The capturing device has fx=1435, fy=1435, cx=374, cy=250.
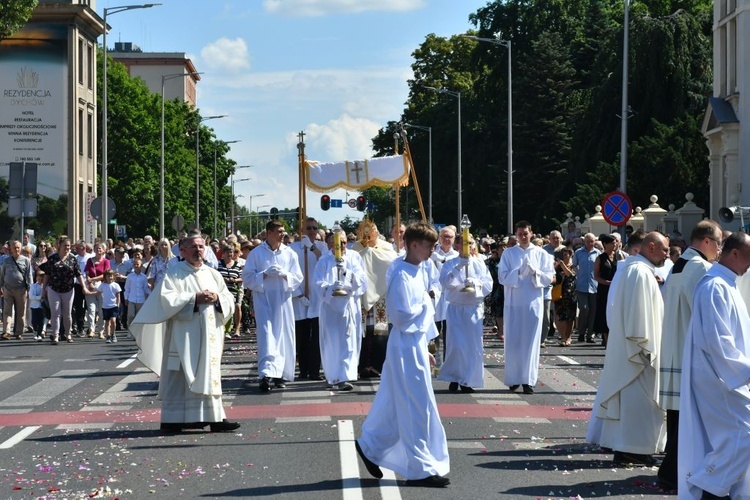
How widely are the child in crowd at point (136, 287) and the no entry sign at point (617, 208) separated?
1051cm

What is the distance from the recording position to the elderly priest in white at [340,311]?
56.3 ft

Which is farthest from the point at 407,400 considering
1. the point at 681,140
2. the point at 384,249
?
the point at 681,140

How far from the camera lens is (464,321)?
17.1 m

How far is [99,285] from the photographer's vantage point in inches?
1058

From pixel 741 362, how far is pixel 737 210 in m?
27.0

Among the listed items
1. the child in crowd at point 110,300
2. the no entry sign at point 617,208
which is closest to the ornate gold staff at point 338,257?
the child in crowd at point 110,300

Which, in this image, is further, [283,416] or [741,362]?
[283,416]

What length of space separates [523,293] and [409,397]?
757 cm

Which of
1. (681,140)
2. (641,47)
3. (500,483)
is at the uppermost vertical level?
(641,47)

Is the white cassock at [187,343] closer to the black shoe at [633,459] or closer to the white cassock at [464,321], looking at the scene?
the black shoe at [633,459]

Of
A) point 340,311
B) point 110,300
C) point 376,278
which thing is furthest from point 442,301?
point 110,300

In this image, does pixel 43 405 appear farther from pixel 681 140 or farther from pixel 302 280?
pixel 681 140

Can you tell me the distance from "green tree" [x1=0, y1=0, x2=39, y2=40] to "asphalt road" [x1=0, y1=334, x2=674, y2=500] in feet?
52.8

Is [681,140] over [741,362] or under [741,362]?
over
